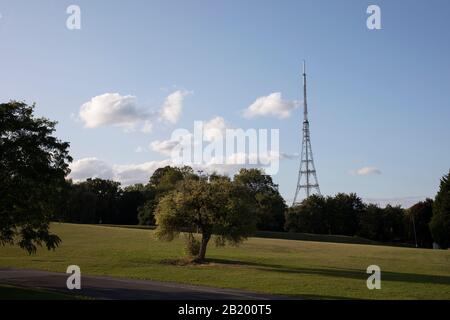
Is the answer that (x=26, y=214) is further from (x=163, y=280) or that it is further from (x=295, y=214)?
(x=295, y=214)

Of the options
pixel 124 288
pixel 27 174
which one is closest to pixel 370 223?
pixel 124 288

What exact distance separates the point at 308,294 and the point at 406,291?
21.7ft

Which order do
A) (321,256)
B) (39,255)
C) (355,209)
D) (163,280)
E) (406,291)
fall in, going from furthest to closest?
1. (355,209)
2. (321,256)
3. (39,255)
4. (163,280)
5. (406,291)

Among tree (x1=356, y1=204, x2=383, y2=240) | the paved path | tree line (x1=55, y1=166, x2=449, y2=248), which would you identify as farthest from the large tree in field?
tree (x1=356, y1=204, x2=383, y2=240)

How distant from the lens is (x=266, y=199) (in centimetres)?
12556

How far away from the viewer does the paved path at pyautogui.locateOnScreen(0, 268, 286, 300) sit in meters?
24.5

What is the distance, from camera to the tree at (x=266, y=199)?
121438 millimetres

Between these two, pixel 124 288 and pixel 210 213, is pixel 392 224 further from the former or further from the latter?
pixel 124 288

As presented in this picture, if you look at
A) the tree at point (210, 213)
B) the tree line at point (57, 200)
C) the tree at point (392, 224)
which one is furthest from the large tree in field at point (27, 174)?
the tree at point (392, 224)

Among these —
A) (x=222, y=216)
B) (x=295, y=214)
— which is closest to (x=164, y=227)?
(x=222, y=216)

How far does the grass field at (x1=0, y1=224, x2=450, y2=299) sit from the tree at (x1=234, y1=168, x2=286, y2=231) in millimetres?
51328

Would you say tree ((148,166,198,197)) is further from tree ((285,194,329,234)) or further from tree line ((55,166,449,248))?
tree ((285,194,329,234))

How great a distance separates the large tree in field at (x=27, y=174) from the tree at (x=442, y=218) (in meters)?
86.4
